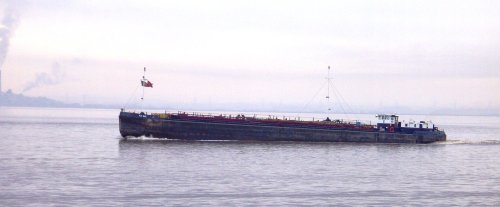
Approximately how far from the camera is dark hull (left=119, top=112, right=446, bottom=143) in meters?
97.4

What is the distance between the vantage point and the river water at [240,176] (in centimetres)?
4356

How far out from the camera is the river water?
4356 centimetres

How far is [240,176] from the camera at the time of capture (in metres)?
56.5

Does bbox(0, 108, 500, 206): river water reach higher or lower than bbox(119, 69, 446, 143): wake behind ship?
lower

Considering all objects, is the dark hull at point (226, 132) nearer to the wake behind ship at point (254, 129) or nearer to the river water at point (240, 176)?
the wake behind ship at point (254, 129)

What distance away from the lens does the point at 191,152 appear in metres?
80.1

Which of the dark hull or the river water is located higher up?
the dark hull

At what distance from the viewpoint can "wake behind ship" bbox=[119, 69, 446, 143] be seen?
97.6m

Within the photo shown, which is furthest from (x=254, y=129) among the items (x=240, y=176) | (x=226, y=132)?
(x=240, y=176)

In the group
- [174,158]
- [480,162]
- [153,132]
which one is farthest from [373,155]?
[153,132]

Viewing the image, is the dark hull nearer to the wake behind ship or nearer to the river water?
the wake behind ship

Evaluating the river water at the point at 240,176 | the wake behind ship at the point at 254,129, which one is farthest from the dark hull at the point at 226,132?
the river water at the point at 240,176

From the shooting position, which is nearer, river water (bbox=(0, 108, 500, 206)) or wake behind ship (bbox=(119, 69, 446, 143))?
river water (bbox=(0, 108, 500, 206))

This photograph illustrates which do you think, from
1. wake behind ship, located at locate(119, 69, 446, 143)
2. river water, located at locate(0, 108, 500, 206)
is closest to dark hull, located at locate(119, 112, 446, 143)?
wake behind ship, located at locate(119, 69, 446, 143)
